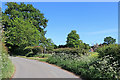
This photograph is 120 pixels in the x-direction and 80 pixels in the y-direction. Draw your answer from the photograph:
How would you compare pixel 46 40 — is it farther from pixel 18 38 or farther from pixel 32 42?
pixel 18 38

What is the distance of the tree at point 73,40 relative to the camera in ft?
180

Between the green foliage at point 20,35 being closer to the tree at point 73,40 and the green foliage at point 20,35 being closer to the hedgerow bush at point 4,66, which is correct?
the tree at point 73,40

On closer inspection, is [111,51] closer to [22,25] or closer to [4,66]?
[4,66]

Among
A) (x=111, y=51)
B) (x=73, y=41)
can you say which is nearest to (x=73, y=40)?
(x=73, y=41)

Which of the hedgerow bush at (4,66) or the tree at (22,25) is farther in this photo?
the tree at (22,25)

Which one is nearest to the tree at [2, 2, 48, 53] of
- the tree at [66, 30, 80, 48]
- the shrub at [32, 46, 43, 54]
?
the shrub at [32, 46, 43, 54]

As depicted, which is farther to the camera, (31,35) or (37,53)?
(31,35)

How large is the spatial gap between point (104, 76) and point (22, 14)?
1583 inches

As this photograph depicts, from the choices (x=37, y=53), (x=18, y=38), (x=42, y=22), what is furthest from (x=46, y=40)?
(x=37, y=53)

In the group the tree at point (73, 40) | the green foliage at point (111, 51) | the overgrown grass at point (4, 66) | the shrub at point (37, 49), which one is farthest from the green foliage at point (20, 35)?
the green foliage at point (111, 51)

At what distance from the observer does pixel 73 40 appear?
5491 centimetres

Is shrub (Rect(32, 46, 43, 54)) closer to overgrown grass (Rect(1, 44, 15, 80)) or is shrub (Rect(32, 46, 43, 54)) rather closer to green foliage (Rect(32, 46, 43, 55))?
green foliage (Rect(32, 46, 43, 55))

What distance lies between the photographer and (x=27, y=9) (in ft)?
153

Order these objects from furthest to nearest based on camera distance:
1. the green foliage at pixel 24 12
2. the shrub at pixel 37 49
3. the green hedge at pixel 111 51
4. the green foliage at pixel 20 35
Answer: the green foliage at pixel 24 12 < the green foliage at pixel 20 35 < the shrub at pixel 37 49 < the green hedge at pixel 111 51
